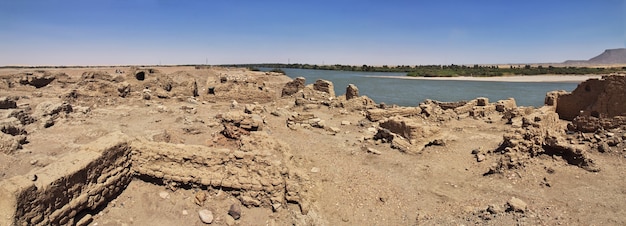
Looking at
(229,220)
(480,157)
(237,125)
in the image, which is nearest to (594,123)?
(480,157)

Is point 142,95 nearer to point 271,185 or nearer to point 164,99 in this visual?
point 164,99

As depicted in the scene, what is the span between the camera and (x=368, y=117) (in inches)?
626

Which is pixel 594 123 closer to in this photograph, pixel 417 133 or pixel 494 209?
pixel 417 133

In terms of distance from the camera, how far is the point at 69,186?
5426mm

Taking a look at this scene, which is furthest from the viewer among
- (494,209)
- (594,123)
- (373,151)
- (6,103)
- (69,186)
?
(6,103)

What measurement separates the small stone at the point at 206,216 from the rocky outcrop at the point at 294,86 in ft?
58.8

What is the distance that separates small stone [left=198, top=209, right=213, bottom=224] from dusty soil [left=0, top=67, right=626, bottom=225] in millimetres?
127

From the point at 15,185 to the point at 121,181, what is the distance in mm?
1944

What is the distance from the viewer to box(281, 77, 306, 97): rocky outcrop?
24.1 metres

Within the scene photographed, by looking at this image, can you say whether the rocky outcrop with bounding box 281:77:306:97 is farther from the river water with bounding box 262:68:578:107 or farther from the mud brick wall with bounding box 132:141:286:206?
the mud brick wall with bounding box 132:141:286:206

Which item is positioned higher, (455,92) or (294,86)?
(294,86)

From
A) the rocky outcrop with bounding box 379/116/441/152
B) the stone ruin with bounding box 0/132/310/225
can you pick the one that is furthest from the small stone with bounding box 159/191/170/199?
the rocky outcrop with bounding box 379/116/441/152

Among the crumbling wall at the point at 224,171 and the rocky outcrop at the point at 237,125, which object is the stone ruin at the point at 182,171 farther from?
the rocky outcrop at the point at 237,125

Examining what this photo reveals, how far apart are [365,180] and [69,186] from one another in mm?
5987
